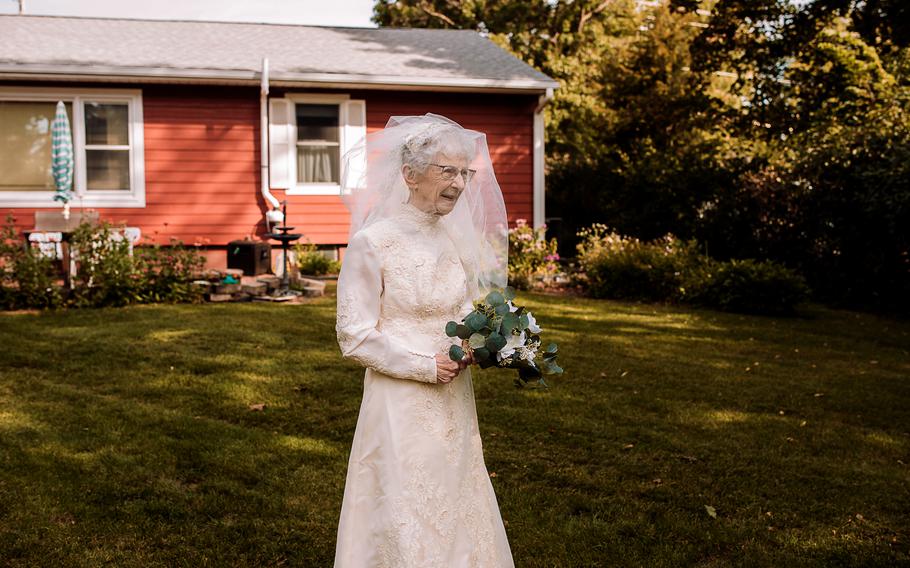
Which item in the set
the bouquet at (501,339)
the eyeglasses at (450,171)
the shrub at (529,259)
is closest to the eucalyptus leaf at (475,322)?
the bouquet at (501,339)

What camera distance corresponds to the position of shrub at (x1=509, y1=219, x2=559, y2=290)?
12.8 metres

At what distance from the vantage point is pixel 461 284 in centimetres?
296

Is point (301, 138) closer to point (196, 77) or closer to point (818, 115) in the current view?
point (196, 77)

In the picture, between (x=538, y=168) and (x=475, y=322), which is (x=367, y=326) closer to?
(x=475, y=322)

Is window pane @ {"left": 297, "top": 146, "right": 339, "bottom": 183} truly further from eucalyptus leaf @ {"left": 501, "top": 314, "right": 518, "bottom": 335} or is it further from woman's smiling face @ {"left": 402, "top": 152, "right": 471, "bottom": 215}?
eucalyptus leaf @ {"left": 501, "top": 314, "right": 518, "bottom": 335}

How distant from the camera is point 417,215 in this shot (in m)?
2.92

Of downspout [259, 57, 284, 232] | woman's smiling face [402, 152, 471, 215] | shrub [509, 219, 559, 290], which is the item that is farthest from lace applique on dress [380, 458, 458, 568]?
downspout [259, 57, 284, 232]

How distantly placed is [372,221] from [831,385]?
5519mm

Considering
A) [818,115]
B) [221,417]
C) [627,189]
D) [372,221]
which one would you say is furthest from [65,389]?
[818,115]

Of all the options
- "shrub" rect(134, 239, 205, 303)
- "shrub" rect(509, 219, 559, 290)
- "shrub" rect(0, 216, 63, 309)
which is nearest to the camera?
"shrub" rect(0, 216, 63, 309)

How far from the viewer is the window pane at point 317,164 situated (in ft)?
47.7

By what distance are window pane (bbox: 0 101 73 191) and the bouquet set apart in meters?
13.0

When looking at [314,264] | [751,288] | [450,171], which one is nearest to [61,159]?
[314,264]

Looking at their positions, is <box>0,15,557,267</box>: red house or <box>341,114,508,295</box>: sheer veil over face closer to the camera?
<box>341,114,508,295</box>: sheer veil over face
